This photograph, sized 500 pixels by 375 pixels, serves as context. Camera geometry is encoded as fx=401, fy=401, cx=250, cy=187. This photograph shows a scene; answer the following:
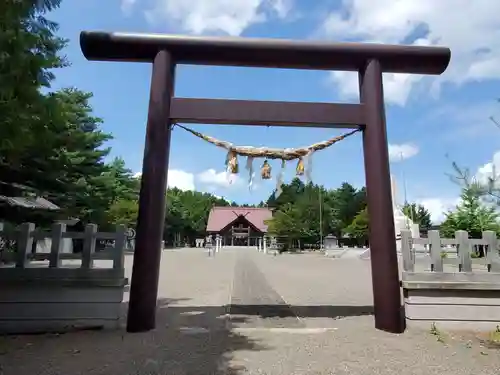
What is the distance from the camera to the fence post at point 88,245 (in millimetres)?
5707

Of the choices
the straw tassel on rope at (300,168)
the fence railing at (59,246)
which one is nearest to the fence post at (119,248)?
the fence railing at (59,246)

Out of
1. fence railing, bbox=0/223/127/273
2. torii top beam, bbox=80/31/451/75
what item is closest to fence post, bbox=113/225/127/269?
fence railing, bbox=0/223/127/273

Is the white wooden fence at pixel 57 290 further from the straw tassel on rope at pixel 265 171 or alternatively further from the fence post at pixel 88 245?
the straw tassel on rope at pixel 265 171

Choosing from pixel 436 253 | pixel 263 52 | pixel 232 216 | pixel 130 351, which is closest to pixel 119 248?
pixel 130 351

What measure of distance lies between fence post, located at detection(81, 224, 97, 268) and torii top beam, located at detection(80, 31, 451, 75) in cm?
264

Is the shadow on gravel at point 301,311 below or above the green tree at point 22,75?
below

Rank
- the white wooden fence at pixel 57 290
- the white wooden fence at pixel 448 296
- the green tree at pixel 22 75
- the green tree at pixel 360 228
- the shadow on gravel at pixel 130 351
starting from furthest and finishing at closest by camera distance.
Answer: the green tree at pixel 360 228
the white wooden fence at pixel 448 296
the white wooden fence at pixel 57 290
the shadow on gravel at pixel 130 351
the green tree at pixel 22 75

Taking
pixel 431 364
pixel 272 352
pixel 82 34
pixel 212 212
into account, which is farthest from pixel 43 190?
pixel 212 212

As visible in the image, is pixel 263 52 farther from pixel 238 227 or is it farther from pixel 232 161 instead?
pixel 238 227

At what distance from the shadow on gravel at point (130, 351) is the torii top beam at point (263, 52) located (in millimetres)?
4092

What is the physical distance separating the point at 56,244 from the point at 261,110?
3.59 m

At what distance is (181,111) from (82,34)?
1.86 metres

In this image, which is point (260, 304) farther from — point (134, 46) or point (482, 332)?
point (134, 46)

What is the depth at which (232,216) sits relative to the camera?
190 ft
